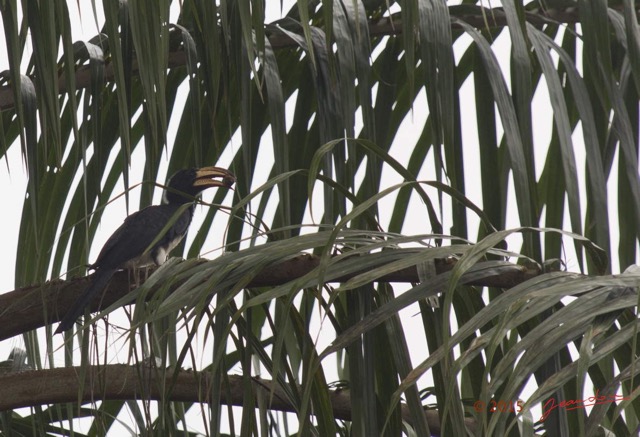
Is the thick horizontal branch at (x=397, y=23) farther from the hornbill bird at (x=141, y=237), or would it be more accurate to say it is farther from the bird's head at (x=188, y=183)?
the bird's head at (x=188, y=183)

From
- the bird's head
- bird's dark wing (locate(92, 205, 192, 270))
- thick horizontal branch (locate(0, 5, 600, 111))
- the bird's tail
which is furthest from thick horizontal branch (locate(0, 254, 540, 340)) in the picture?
the bird's head

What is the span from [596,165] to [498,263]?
15.5 inches

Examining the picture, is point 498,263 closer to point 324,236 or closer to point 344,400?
point 324,236

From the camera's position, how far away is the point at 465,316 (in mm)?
1647

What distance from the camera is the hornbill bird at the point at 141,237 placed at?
2.18 m

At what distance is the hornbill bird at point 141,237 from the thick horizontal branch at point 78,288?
4 centimetres

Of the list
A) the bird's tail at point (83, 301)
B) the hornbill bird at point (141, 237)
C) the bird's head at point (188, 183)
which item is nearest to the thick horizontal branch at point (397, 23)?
the hornbill bird at point (141, 237)

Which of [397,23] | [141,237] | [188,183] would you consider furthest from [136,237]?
[397,23]

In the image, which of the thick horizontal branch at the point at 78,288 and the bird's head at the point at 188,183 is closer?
the thick horizontal branch at the point at 78,288

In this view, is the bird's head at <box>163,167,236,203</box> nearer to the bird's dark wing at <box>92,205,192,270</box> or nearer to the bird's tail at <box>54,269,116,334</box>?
the bird's dark wing at <box>92,205,192,270</box>

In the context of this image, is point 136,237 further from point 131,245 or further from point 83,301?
point 83,301

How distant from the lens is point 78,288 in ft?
7.27

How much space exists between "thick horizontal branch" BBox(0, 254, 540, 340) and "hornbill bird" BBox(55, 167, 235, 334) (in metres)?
0.04

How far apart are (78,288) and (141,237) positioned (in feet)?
5.15
